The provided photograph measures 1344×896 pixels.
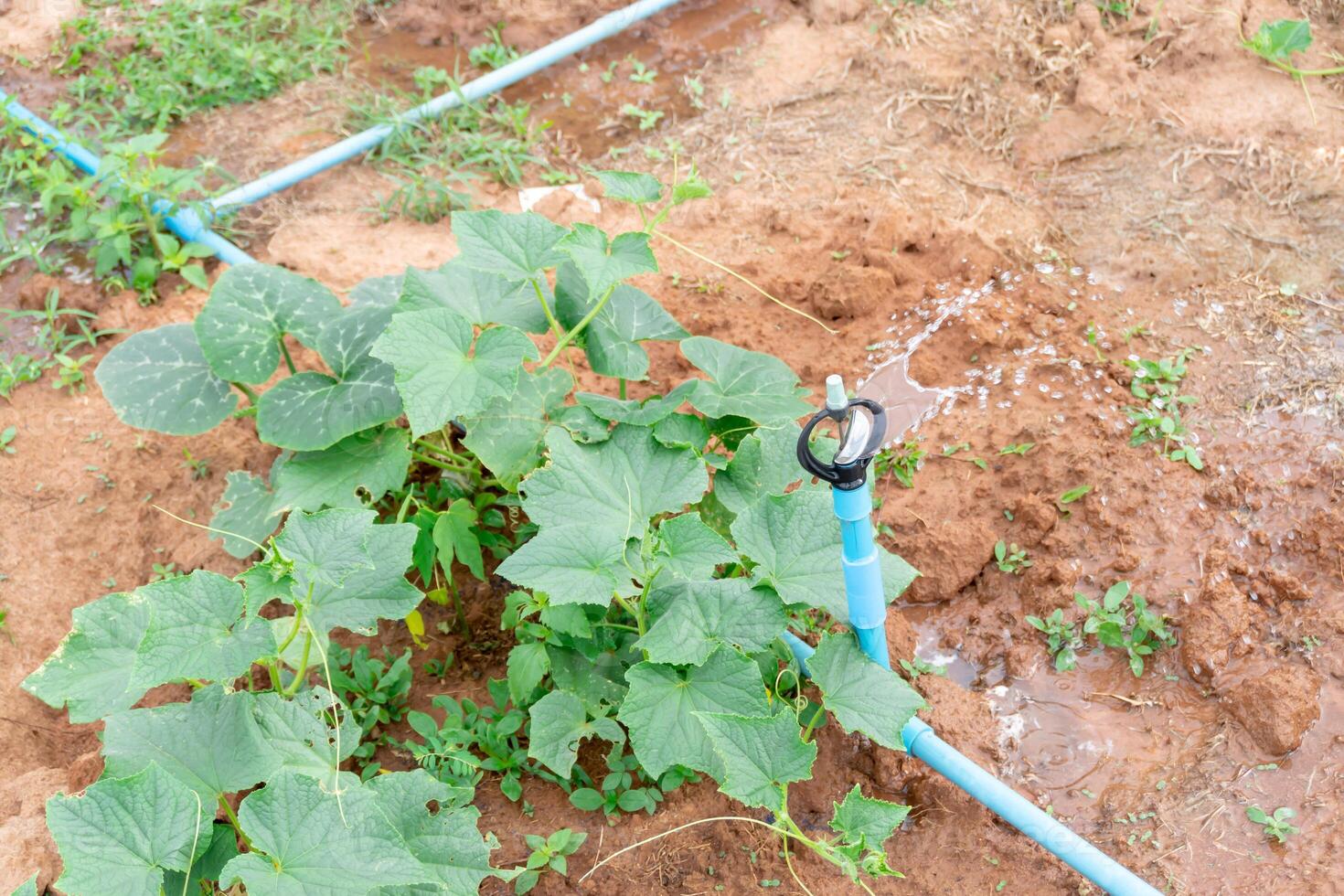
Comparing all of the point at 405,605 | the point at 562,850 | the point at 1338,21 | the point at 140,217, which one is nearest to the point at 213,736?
the point at 405,605

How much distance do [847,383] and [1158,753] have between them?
133 centimetres

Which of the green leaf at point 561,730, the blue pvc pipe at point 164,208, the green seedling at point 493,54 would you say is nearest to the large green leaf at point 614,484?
the green leaf at point 561,730

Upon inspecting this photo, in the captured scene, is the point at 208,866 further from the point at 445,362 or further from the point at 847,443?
the point at 847,443

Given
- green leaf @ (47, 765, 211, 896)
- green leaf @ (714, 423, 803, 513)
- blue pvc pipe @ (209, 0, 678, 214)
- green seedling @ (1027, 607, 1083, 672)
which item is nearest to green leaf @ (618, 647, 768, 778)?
green leaf @ (714, 423, 803, 513)

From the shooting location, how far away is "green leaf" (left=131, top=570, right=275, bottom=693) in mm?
2045

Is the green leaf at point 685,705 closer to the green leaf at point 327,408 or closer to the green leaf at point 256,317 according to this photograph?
the green leaf at point 327,408

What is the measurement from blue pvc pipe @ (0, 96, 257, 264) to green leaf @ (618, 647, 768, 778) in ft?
6.94

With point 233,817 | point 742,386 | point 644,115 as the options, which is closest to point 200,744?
point 233,817

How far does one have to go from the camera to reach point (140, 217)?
3.81 metres

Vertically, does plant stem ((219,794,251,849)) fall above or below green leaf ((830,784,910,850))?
below

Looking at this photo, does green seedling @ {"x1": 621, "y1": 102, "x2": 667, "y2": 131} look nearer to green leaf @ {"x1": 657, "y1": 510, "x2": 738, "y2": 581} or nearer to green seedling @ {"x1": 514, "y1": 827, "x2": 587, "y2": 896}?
green leaf @ {"x1": 657, "y1": 510, "x2": 738, "y2": 581}

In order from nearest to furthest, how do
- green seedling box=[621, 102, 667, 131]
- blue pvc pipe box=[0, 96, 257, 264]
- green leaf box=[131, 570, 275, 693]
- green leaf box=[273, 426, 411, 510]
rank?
1. green leaf box=[131, 570, 275, 693]
2. green leaf box=[273, 426, 411, 510]
3. blue pvc pipe box=[0, 96, 257, 264]
4. green seedling box=[621, 102, 667, 131]

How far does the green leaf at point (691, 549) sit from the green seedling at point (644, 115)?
2.53m

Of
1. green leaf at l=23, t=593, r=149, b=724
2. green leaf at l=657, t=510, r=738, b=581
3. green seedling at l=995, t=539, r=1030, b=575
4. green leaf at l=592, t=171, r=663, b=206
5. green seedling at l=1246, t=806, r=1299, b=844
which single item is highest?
green leaf at l=592, t=171, r=663, b=206
